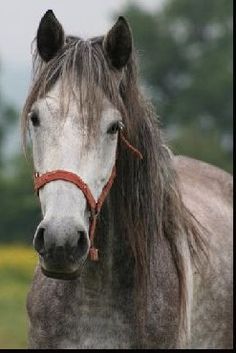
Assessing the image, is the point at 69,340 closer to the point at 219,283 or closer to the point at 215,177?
the point at 219,283

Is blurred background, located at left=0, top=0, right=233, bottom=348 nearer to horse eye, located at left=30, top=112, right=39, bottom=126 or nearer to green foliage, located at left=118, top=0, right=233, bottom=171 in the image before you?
green foliage, located at left=118, top=0, right=233, bottom=171

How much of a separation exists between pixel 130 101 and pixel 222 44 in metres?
64.7

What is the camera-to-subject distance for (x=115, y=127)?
549cm

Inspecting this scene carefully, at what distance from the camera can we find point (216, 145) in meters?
54.6

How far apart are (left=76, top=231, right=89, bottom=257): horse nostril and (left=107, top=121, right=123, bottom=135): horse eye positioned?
23.2 inches

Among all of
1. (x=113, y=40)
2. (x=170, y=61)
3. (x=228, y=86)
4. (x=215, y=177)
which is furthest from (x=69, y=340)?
(x=170, y=61)

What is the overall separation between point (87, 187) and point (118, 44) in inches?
32.4

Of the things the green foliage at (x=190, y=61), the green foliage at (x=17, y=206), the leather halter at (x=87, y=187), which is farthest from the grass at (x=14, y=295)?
the green foliage at (x=190, y=61)

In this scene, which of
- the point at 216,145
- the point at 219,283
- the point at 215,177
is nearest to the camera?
the point at 219,283

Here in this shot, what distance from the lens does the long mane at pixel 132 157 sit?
5.55 meters

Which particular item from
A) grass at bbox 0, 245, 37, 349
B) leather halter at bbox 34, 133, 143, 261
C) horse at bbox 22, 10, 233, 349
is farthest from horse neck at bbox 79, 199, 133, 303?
grass at bbox 0, 245, 37, 349

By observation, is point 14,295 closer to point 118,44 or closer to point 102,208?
point 102,208

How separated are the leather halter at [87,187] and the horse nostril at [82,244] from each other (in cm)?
22

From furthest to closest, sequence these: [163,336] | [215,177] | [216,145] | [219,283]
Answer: [216,145]
[215,177]
[219,283]
[163,336]
